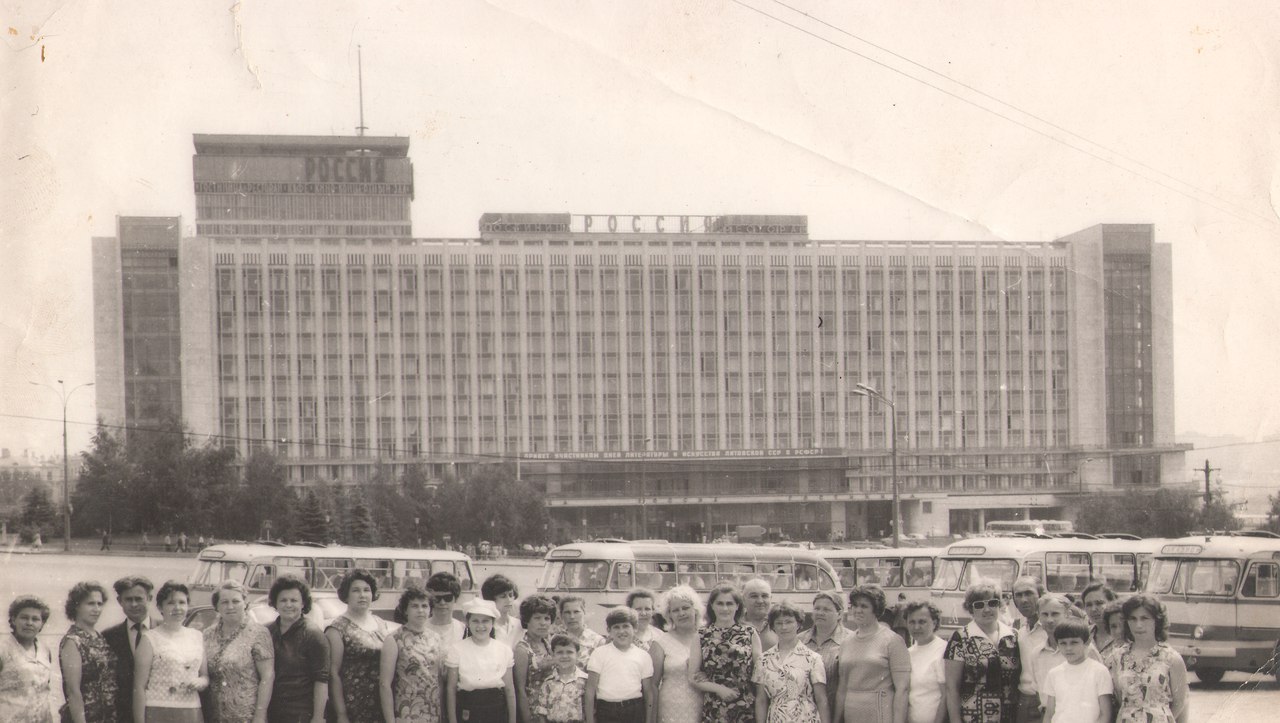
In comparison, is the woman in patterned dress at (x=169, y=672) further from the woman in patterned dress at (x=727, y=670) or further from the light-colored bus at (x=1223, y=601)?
the light-colored bus at (x=1223, y=601)

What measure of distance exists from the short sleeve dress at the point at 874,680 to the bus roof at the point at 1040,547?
50.6 ft

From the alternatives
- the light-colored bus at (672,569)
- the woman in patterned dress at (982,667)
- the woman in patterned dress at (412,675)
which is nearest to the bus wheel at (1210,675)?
the light-colored bus at (672,569)

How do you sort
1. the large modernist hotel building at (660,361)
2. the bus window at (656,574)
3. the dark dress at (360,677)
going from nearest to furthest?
the dark dress at (360,677), the bus window at (656,574), the large modernist hotel building at (660,361)

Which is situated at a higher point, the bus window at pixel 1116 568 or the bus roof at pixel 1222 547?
the bus roof at pixel 1222 547

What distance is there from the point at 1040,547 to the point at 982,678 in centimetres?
1542

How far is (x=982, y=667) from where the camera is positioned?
820 cm

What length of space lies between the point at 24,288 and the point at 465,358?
75138 mm

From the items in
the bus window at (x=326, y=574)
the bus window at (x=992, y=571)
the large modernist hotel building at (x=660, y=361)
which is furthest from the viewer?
the large modernist hotel building at (x=660, y=361)

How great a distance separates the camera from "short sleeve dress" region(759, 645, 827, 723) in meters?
8.01

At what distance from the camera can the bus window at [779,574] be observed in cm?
2445

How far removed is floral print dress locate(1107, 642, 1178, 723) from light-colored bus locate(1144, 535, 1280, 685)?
11363mm

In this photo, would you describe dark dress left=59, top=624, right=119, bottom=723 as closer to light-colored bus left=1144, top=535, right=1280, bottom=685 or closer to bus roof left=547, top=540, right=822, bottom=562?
light-colored bus left=1144, top=535, right=1280, bottom=685

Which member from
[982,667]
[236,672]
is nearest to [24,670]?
[236,672]

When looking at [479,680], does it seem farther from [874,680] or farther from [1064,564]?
[1064,564]
